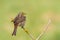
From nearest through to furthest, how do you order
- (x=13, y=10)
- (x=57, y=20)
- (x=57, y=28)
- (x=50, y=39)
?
1. (x=50, y=39)
2. (x=57, y=28)
3. (x=57, y=20)
4. (x=13, y=10)

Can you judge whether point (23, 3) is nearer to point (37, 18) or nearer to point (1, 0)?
point (1, 0)

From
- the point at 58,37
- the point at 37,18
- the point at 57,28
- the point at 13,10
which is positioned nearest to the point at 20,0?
the point at 13,10

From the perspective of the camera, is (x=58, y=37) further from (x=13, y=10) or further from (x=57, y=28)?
(x=13, y=10)

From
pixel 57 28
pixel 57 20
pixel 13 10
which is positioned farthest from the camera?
pixel 13 10

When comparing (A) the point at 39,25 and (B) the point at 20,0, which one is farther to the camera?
(B) the point at 20,0

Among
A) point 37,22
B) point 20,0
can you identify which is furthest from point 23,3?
point 37,22

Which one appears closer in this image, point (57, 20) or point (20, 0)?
point (57, 20)
